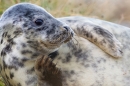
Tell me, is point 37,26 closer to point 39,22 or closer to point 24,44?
point 39,22

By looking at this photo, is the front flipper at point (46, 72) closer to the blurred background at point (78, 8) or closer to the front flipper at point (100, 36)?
the front flipper at point (100, 36)

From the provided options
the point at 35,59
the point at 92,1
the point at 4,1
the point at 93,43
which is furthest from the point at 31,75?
the point at 92,1

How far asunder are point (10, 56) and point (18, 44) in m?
0.10

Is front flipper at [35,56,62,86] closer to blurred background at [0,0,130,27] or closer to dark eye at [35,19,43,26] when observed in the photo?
dark eye at [35,19,43,26]

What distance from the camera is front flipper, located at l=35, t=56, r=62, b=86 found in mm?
3443

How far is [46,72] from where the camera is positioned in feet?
11.4

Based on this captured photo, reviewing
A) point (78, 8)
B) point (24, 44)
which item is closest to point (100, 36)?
point (24, 44)

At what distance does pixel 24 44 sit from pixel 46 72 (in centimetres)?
27

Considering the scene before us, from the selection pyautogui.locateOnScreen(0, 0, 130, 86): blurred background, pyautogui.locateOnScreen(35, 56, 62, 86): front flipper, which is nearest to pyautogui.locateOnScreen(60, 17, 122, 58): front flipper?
pyautogui.locateOnScreen(35, 56, 62, 86): front flipper

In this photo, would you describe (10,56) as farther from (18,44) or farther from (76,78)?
(76,78)

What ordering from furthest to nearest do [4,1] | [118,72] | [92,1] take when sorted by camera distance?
[92,1] → [4,1] → [118,72]

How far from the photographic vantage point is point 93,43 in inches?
153

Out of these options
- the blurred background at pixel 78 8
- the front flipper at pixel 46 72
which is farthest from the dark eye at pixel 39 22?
the blurred background at pixel 78 8

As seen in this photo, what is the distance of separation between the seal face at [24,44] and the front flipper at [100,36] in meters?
0.32
